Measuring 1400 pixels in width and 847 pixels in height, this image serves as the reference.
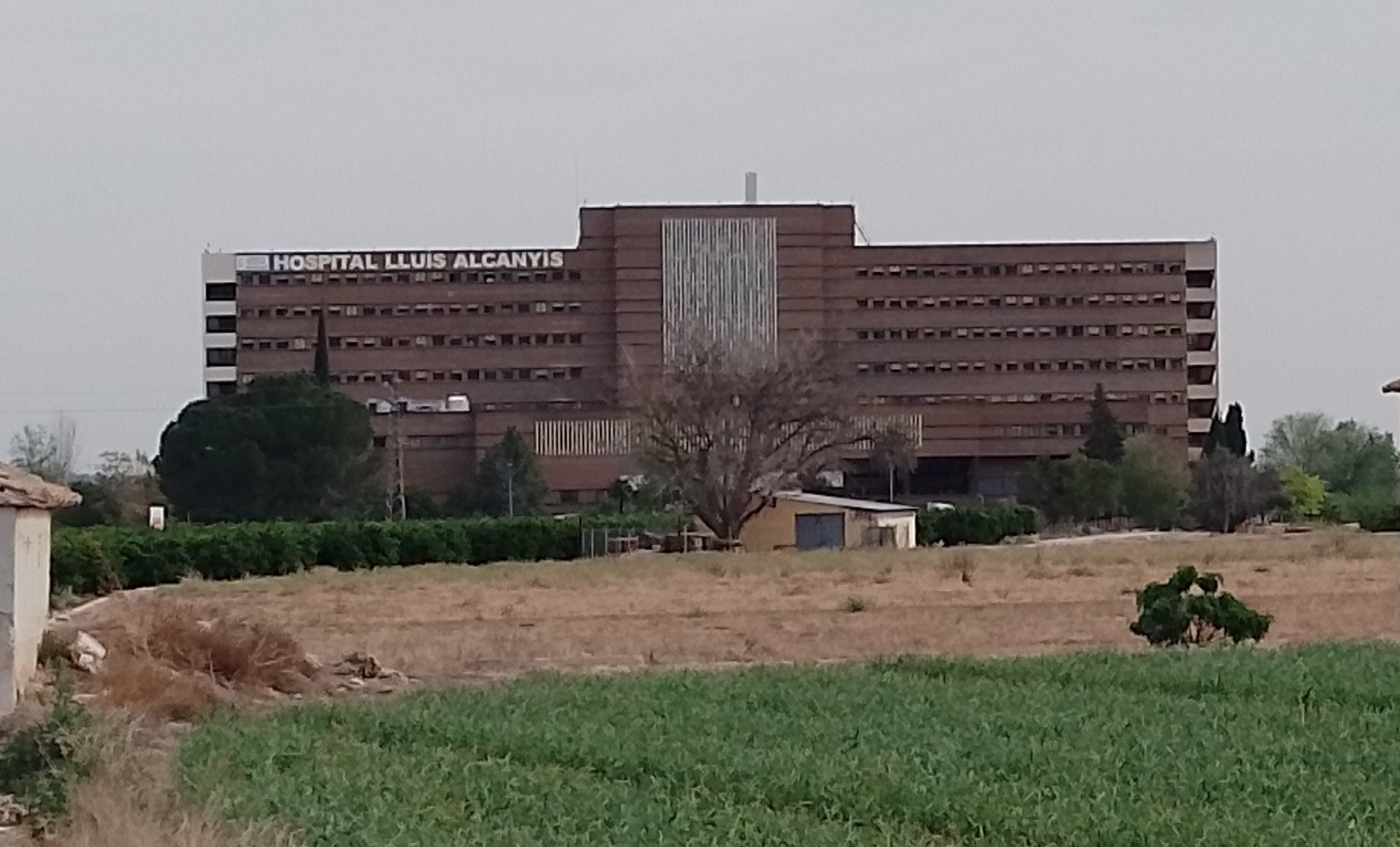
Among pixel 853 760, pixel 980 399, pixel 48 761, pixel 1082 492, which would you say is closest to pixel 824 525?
pixel 1082 492

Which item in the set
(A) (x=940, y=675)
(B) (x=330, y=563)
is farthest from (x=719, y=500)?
(A) (x=940, y=675)

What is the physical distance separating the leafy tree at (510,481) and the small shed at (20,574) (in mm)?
91517

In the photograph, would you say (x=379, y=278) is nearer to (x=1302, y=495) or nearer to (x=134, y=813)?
(x=1302, y=495)

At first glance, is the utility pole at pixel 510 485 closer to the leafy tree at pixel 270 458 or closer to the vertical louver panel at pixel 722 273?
the vertical louver panel at pixel 722 273

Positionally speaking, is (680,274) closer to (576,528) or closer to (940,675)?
(576,528)

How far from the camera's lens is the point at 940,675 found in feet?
84.7

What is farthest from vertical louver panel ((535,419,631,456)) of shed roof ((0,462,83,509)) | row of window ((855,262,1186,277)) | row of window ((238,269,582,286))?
shed roof ((0,462,83,509))

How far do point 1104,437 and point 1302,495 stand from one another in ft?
36.5

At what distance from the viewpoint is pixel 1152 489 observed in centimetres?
→ 11488

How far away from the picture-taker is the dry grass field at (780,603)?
35969 millimetres

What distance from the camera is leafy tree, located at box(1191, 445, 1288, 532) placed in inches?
4402

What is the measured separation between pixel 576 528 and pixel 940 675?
65.2 meters

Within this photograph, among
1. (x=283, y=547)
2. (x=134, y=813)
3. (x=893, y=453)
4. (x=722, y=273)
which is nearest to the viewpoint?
(x=134, y=813)

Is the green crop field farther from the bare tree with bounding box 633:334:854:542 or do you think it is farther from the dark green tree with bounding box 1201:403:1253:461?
the dark green tree with bounding box 1201:403:1253:461
